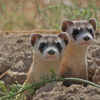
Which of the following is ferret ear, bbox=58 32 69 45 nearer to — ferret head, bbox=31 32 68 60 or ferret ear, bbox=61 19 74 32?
ferret head, bbox=31 32 68 60

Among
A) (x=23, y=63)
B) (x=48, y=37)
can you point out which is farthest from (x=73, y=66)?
(x=23, y=63)

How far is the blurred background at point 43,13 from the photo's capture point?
6145 mm

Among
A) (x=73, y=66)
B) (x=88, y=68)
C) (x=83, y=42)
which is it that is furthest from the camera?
(x=88, y=68)

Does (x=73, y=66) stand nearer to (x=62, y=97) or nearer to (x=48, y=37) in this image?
(x=48, y=37)

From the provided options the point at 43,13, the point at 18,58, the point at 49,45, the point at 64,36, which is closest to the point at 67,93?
the point at 49,45

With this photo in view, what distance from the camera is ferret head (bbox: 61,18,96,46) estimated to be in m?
4.24

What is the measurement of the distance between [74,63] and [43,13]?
2884 millimetres

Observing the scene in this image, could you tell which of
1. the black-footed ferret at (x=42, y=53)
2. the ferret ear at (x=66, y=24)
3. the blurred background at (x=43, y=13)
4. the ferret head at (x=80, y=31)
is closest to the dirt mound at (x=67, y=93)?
the black-footed ferret at (x=42, y=53)

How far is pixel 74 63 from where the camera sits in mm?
4566

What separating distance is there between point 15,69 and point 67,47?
2.60 feet

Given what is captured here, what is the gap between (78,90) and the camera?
11.8 ft

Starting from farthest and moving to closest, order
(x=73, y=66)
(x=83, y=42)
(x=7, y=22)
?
(x=7, y=22) → (x=73, y=66) → (x=83, y=42)

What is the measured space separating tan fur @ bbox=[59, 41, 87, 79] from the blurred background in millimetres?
1238

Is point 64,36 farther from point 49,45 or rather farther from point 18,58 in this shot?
point 18,58
